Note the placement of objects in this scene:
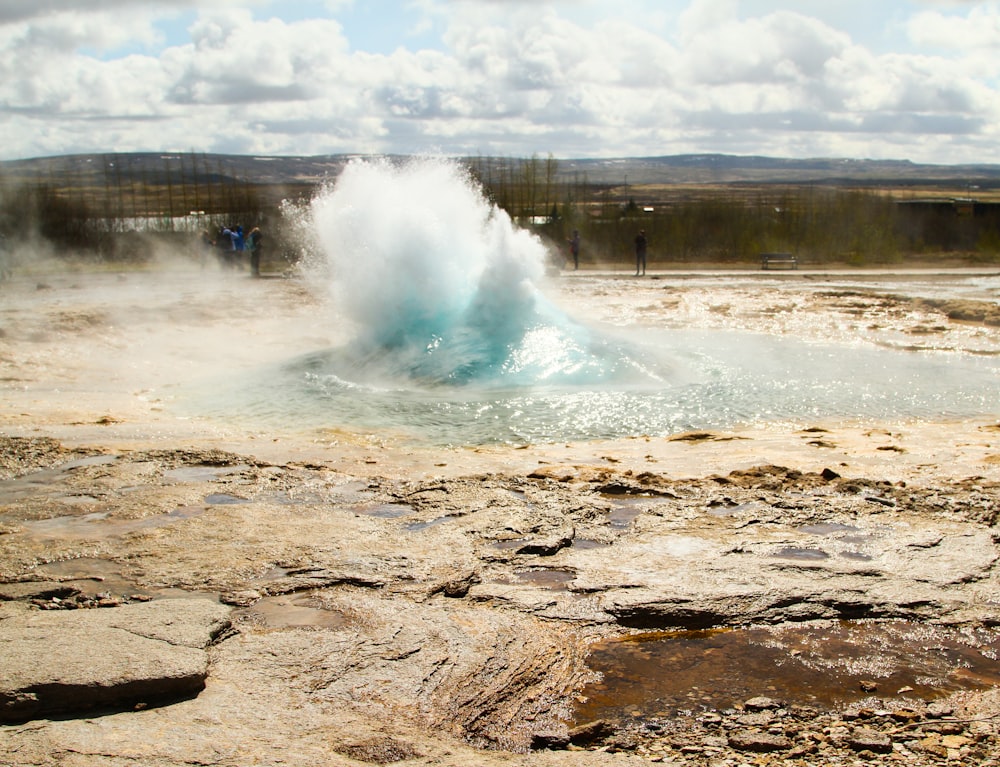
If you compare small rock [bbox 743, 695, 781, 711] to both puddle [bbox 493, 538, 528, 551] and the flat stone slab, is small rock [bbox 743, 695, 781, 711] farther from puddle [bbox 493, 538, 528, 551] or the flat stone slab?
the flat stone slab

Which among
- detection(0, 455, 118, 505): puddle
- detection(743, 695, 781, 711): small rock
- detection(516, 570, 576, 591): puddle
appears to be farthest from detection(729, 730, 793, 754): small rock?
detection(0, 455, 118, 505): puddle

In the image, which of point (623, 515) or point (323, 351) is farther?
point (323, 351)

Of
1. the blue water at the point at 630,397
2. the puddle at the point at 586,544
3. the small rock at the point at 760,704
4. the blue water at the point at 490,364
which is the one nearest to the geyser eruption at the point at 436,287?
the blue water at the point at 490,364

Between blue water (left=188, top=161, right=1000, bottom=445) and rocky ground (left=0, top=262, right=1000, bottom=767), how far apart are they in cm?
91

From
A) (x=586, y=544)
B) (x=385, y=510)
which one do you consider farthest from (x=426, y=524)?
(x=586, y=544)

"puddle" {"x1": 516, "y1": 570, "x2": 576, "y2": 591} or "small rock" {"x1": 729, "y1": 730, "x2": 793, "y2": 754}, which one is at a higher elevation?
"puddle" {"x1": 516, "y1": 570, "x2": 576, "y2": 591}

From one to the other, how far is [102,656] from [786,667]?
8.49ft

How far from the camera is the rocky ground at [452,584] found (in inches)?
120

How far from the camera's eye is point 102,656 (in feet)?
11.0

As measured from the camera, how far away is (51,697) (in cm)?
311

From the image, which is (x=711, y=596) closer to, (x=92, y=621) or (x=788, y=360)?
(x=92, y=621)

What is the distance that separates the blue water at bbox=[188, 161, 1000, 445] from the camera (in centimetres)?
883

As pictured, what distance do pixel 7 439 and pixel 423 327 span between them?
567cm

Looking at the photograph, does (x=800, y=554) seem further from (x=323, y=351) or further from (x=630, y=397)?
(x=323, y=351)
